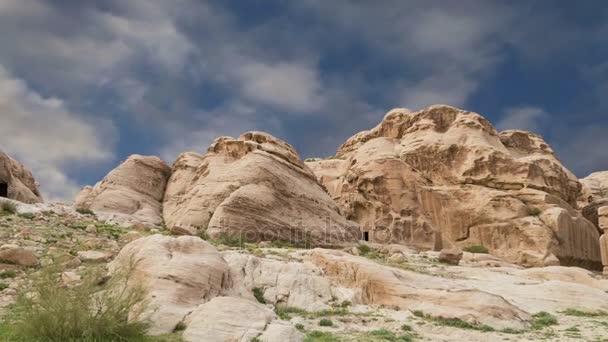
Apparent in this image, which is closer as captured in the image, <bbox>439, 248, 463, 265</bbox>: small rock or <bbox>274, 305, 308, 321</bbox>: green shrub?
<bbox>274, 305, 308, 321</bbox>: green shrub

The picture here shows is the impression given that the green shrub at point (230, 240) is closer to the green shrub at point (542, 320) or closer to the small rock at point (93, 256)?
the small rock at point (93, 256)

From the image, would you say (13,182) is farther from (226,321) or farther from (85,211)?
(226,321)

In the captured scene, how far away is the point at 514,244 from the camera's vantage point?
1777 inches

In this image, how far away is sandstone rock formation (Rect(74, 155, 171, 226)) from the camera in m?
36.5

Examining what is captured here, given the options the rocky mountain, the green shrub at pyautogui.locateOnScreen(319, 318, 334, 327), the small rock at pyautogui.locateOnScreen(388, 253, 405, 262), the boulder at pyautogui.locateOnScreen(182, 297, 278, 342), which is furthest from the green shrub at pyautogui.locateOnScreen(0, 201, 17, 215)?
the small rock at pyautogui.locateOnScreen(388, 253, 405, 262)

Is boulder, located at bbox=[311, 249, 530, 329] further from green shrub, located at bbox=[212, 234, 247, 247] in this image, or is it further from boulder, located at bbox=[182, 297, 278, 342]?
green shrub, located at bbox=[212, 234, 247, 247]

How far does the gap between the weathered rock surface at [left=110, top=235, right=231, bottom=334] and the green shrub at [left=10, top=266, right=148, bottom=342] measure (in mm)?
876

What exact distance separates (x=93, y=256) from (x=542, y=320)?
614 inches

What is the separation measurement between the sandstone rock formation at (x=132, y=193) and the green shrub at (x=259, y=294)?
17896 mm

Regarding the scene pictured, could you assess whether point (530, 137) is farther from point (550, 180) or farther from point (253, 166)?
point (253, 166)

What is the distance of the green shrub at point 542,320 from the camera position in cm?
1710

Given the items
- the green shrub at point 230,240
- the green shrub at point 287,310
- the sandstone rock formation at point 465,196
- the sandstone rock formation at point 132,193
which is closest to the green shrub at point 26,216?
the sandstone rock formation at point 132,193

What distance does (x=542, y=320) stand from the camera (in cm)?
1778

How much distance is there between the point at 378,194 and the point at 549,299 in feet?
94.2
